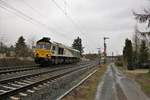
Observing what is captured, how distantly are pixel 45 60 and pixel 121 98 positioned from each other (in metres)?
29.5

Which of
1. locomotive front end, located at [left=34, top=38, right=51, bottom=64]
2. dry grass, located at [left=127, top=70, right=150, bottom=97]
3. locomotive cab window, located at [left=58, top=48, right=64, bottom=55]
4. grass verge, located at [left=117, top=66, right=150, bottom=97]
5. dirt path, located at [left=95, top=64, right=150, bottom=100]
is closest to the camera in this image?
dirt path, located at [left=95, top=64, right=150, bottom=100]

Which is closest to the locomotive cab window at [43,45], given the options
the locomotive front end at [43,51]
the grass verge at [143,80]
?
the locomotive front end at [43,51]

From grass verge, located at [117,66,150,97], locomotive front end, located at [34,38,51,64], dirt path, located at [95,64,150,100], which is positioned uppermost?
locomotive front end, located at [34,38,51,64]

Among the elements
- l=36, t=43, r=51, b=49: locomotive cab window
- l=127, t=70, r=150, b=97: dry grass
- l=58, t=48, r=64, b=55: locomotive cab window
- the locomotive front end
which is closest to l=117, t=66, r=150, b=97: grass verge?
l=127, t=70, r=150, b=97: dry grass

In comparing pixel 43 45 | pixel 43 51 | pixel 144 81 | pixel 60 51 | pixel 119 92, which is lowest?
pixel 119 92

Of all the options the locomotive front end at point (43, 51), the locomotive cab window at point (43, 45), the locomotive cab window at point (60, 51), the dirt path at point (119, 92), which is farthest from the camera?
the locomotive cab window at point (60, 51)

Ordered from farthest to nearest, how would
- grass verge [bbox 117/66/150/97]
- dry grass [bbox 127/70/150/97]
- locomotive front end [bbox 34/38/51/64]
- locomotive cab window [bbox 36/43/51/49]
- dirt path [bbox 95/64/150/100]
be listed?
1. locomotive cab window [bbox 36/43/51/49]
2. locomotive front end [bbox 34/38/51/64]
3. grass verge [bbox 117/66/150/97]
4. dry grass [bbox 127/70/150/97]
5. dirt path [bbox 95/64/150/100]

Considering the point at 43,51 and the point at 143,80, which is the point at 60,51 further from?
the point at 143,80

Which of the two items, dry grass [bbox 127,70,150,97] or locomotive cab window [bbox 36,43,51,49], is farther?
locomotive cab window [bbox 36,43,51,49]

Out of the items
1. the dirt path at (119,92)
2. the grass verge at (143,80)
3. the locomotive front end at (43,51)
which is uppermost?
the locomotive front end at (43,51)

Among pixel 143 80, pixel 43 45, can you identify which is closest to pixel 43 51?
pixel 43 45

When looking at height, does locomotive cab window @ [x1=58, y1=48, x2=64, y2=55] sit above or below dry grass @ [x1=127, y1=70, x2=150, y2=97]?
above

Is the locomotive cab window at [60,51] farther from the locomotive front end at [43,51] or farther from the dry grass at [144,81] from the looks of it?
the dry grass at [144,81]

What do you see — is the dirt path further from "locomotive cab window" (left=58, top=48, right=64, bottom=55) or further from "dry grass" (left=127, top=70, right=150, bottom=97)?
"locomotive cab window" (left=58, top=48, right=64, bottom=55)
